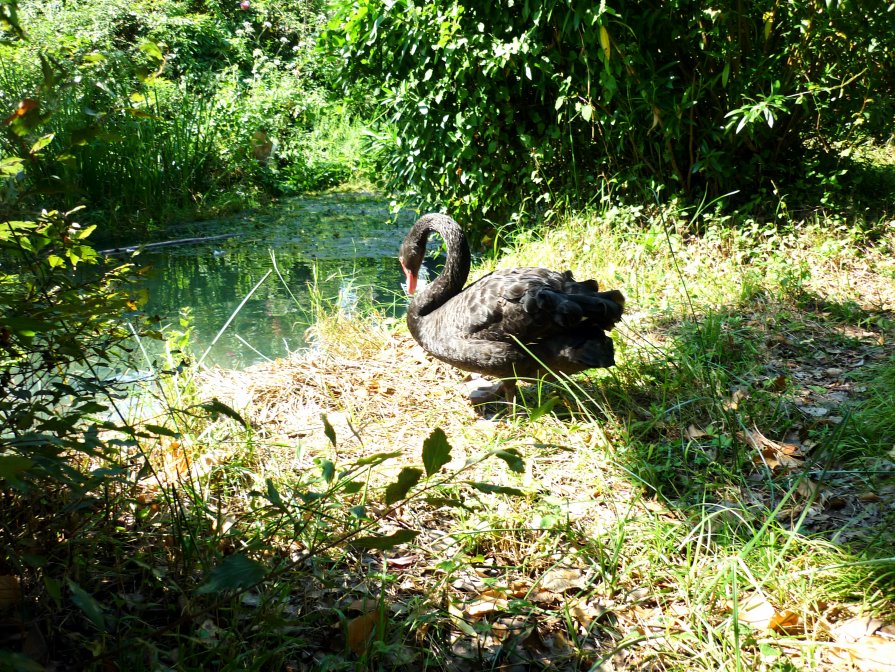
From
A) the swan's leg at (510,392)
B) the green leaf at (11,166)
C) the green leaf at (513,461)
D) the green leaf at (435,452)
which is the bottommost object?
the swan's leg at (510,392)

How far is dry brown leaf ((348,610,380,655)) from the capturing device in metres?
2.03

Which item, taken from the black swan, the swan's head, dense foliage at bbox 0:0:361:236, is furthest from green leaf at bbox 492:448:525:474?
dense foliage at bbox 0:0:361:236

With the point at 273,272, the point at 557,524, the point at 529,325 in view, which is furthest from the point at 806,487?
the point at 273,272

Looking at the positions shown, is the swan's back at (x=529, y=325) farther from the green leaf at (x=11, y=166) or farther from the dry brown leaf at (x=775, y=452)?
the green leaf at (x=11, y=166)

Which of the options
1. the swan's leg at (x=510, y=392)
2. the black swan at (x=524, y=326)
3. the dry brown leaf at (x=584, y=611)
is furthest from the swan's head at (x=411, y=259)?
the dry brown leaf at (x=584, y=611)

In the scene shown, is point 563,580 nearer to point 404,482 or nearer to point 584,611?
point 584,611

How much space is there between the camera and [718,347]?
3943 mm

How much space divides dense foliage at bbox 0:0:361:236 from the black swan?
2497 mm

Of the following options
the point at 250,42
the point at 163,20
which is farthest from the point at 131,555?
the point at 250,42

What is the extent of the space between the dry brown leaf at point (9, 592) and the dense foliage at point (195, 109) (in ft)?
10.8

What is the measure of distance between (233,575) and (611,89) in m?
4.92

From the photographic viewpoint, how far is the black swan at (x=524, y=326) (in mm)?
3350

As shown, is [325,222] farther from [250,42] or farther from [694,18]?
[250,42]

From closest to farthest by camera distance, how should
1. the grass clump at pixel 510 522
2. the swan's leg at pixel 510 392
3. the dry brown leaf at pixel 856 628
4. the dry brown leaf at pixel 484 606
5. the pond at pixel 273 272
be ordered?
the grass clump at pixel 510 522 < the dry brown leaf at pixel 856 628 < the dry brown leaf at pixel 484 606 < the swan's leg at pixel 510 392 < the pond at pixel 273 272
